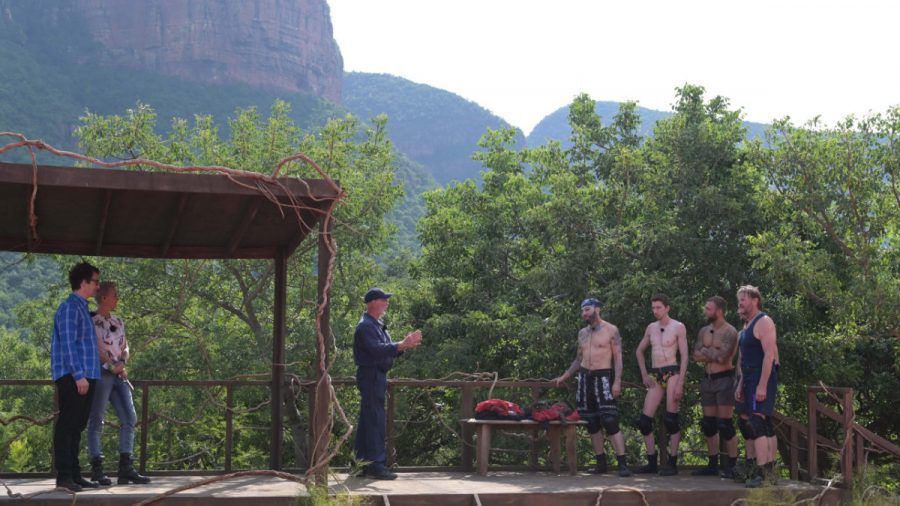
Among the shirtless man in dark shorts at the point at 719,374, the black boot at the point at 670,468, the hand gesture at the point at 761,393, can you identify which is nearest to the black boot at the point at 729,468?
the shirtless man in dark shorts at the point at 719,374

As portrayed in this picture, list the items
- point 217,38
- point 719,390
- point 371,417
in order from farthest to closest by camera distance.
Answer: point 217,38 → point 719,390 → point 371,417

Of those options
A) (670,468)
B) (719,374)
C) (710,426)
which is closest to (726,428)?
(710,426)

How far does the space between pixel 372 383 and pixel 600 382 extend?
2.28m

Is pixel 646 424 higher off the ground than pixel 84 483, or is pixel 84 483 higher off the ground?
pixel 646 424

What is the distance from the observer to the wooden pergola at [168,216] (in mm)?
6383

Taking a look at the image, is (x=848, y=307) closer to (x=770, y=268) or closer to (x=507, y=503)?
(x=770, y=268)

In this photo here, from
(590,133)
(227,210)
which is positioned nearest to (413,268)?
(590,133)

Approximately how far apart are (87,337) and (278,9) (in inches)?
4375

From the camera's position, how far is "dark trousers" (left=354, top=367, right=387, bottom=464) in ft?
25.8

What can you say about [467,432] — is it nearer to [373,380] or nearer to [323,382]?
[373,380]

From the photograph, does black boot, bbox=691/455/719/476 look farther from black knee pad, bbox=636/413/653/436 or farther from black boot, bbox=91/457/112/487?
black boot, bbox=91/457/112/487

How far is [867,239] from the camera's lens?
45.2 ft

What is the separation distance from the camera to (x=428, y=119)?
117 meters

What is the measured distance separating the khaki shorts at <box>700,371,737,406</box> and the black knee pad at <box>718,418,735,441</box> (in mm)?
158
